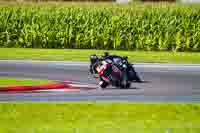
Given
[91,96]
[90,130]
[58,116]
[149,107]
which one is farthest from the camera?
[91,96]

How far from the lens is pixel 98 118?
1605 cm

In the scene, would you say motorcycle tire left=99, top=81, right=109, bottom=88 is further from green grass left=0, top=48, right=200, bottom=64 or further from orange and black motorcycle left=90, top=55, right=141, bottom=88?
green grass left=0, top=48, right=200, bottom=64

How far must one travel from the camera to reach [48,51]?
33.8 meters

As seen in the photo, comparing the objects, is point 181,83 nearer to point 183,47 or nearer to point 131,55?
point 131,55

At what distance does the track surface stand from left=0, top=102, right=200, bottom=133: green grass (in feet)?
4.75

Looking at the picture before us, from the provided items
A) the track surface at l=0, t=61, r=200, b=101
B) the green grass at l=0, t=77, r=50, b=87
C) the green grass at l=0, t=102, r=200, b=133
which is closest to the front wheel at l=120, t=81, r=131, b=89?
the track surface at l=0, t=61, r=200, b=101

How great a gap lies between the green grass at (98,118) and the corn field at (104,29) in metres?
18.0

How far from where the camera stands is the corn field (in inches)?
1422

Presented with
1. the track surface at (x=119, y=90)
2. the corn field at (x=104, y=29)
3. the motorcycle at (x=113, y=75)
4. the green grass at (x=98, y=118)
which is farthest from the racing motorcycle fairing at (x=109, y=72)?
the corn field at (x=104, y=29)

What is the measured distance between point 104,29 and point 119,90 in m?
15.5

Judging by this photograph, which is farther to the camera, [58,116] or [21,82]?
[21,82]

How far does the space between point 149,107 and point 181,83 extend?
578 cm

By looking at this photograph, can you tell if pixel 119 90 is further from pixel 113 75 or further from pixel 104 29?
pixel 104 29

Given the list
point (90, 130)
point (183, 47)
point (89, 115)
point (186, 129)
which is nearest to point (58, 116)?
point (89, 115)
